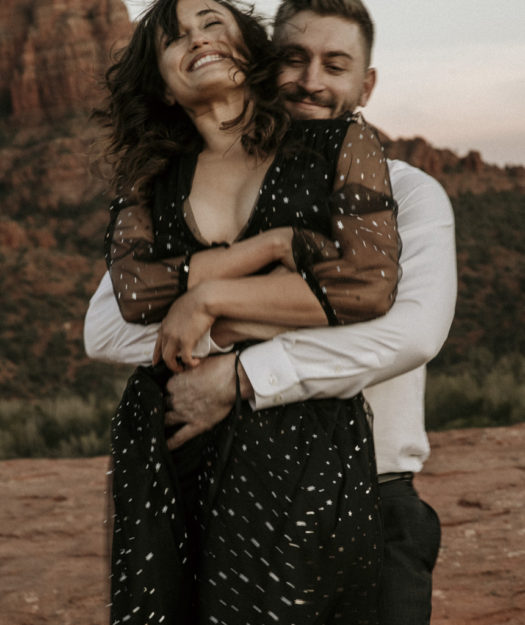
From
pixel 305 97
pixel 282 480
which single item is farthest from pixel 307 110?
pixel 282 480

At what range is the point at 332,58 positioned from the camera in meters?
2.88

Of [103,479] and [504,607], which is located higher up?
[504,607]

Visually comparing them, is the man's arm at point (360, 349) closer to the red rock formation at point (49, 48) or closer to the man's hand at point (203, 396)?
the man's hand at point (203, 396)

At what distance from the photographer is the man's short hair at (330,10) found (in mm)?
2902

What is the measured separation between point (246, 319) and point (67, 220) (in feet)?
117

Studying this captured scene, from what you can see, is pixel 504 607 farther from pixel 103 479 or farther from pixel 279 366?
pixel 103 479

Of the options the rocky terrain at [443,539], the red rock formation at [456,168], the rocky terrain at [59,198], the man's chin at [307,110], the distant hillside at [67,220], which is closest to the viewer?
the man's chin at [307,110]

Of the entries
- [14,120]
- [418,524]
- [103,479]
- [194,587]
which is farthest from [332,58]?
[14,120]

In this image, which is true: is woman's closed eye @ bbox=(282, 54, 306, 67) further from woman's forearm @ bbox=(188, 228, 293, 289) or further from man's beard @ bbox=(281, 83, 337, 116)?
woman's forearm @ bbox=(188, 228, 293, 289)

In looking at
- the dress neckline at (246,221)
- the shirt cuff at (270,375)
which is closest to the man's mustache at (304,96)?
the dress neckline at (246,221)

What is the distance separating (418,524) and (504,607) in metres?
1.74

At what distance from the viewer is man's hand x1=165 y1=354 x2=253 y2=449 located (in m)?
2.04

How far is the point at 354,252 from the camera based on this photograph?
200cm

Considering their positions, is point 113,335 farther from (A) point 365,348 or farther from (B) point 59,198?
(B) point 59,198
